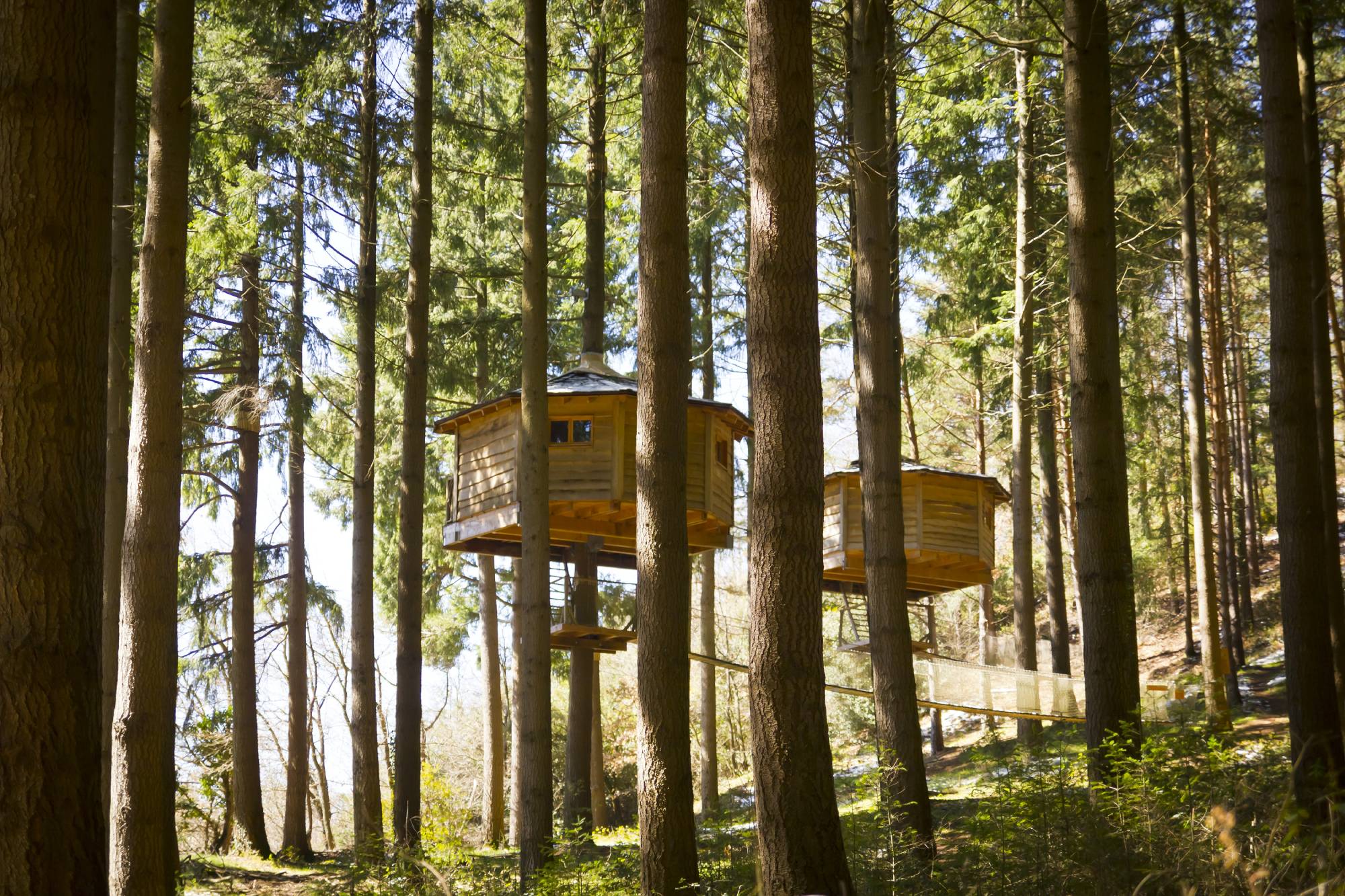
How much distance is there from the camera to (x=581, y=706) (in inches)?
582

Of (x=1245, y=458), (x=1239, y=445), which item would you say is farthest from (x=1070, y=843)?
(x=1245, y=458)

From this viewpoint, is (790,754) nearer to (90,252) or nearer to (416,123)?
(90,252)

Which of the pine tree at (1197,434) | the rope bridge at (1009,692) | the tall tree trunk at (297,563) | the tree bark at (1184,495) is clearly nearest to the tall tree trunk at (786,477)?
the rope bridge at (1009,692)

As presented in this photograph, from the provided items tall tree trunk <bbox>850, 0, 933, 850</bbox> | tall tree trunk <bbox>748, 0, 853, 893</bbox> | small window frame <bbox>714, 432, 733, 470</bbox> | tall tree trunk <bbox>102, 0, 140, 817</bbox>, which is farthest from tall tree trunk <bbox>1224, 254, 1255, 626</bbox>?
tall tree trunk <bbox>102, 0, 140, 817</bbox>

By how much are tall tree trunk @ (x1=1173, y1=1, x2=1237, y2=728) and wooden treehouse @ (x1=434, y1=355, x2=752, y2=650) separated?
607 cm

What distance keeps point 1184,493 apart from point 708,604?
10.1m

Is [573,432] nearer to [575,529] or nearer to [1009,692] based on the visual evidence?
[575,529]

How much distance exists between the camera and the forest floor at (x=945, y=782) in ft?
30.6

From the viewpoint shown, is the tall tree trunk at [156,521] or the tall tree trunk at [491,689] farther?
the tall tree trunk at [491,689]

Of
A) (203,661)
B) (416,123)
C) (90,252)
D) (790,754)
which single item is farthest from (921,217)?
(90,252)

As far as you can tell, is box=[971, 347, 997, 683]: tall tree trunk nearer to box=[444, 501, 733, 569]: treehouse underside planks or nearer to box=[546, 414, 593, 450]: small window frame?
box=[444, 501, 733, 569]: treehouse underside planks

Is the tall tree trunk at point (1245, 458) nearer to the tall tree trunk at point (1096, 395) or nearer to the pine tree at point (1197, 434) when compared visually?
the pine tree at point (1197, 434)

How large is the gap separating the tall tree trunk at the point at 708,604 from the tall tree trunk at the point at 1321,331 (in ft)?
28.1

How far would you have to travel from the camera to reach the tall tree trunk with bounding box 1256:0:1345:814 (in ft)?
24.3
